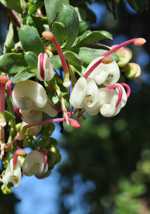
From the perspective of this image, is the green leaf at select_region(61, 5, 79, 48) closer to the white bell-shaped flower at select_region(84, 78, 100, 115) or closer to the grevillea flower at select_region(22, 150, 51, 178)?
the white bell-shaped flower at select_region(84, 78, 100, 115)

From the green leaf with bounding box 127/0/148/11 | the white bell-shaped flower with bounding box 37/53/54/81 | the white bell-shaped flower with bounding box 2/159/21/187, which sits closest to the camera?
the white bell-shaped flower with bounding box 37/53/54/81

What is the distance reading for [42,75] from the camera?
14.9 inches

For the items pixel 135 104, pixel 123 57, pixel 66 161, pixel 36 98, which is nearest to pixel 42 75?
pixel 36 98

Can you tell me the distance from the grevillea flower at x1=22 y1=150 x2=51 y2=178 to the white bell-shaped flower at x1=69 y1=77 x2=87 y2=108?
0.15 metres

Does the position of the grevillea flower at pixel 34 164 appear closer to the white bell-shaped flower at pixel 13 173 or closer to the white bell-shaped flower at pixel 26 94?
the white bell-shaped flower at pixel 13 173

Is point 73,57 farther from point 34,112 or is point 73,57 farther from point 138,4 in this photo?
point 138,4

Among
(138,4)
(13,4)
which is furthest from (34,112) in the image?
(138,4)

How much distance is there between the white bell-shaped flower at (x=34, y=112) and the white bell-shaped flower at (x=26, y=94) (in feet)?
0.07

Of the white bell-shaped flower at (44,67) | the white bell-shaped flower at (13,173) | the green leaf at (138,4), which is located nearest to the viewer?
the white bell-shaped flower at (44,67)

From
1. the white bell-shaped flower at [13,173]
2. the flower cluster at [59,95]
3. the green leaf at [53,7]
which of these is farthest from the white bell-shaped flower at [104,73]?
the white bell-shaped flower at [13,173]

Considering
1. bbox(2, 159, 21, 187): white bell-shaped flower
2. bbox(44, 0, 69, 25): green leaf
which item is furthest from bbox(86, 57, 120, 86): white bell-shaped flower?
bbox(2, 159, 21, 187): white bell-shaped flower

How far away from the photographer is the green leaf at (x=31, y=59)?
1.32ft

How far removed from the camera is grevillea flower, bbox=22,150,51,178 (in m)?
0.50

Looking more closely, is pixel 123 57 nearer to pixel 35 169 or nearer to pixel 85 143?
pixel 35 169
